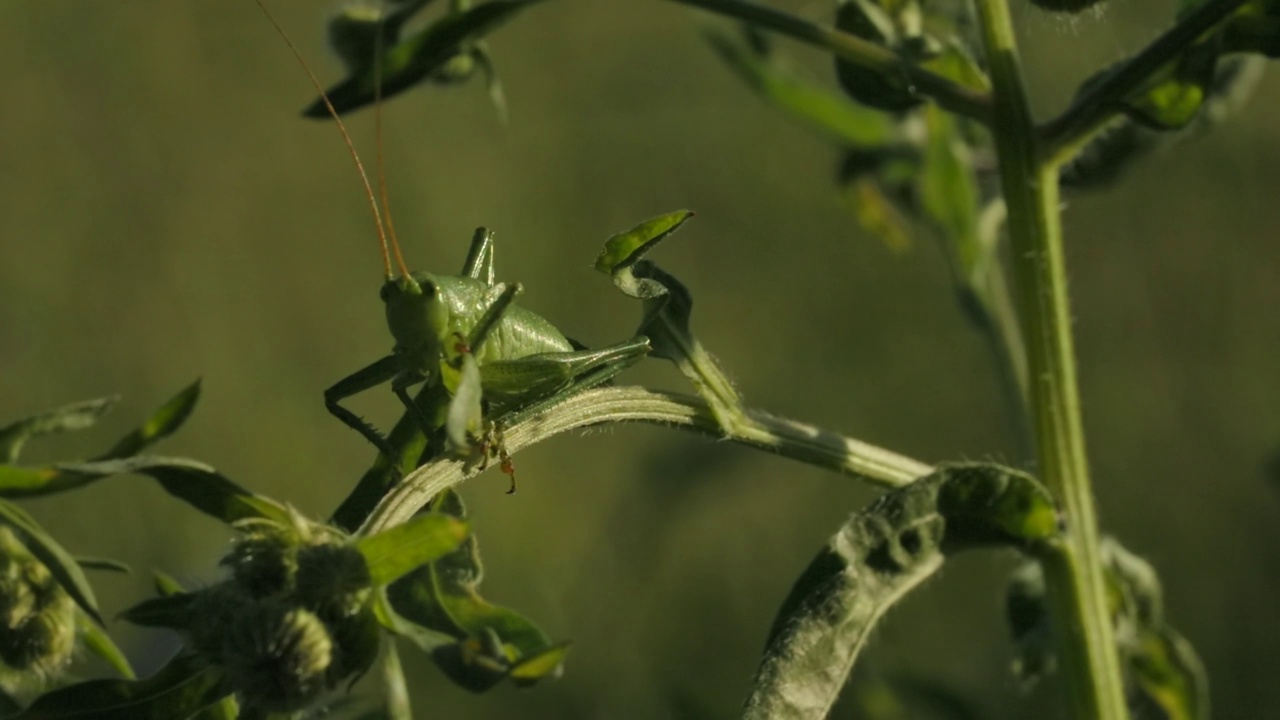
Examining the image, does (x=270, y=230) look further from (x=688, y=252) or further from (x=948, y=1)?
(x=948, y=1)

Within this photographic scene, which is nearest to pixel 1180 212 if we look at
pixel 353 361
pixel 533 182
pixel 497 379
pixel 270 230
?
pixel 533 182

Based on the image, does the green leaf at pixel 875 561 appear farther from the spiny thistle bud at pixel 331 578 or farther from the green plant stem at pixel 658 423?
the spiny thistle bud at pixel 331 578

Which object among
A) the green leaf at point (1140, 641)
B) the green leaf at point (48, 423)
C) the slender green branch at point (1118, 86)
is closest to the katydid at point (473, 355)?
the green leaf at point (48, 423)

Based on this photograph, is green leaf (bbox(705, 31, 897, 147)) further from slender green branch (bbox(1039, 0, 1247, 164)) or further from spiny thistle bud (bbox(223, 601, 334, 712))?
spiny thistle bud (bbox(223, 601, 334, 712))

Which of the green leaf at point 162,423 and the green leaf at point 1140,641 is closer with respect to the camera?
the green leaf at point 162,423

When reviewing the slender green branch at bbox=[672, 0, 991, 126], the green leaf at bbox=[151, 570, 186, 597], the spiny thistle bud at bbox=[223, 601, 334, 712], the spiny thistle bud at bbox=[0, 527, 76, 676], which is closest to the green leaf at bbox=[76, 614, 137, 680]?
the spiny thistle bud at bbox=[0, 527, 76, 676]
